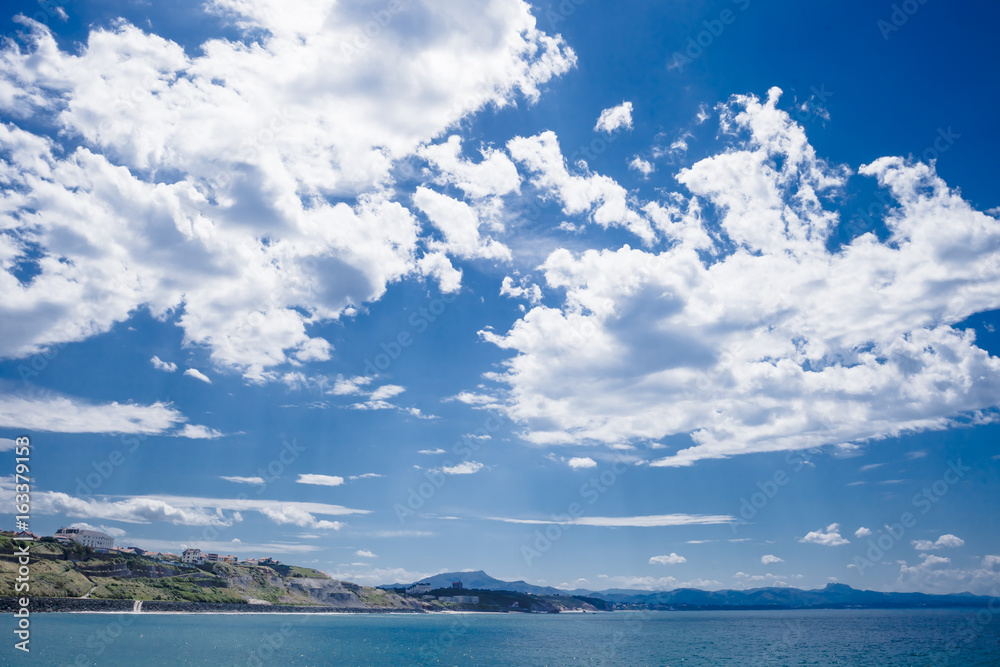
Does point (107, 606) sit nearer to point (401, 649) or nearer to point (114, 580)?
point (114, 580)

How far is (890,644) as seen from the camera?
115250mm

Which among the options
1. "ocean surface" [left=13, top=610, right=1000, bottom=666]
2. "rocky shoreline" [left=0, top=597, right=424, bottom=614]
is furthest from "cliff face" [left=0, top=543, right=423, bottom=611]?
"ocean surface" [left=13, top=610, right=1000, bottom=666]

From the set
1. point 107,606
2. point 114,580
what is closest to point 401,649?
point 107,606

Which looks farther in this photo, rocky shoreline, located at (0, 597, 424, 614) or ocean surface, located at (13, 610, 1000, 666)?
rocky shoreline, located at (0, 597, 424, 614)

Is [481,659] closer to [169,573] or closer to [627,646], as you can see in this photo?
[627,646]

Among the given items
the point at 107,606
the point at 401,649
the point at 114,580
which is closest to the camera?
the point at 401,649

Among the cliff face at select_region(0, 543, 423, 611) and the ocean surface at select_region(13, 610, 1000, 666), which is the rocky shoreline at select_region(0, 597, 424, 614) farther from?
the ocean surface at select_region(13, 610, 1000, 666)

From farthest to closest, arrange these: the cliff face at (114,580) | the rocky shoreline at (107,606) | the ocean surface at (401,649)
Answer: the cliff face at (114,580)
the rocky shoreline at (107,606)
the ocean surface at (401,649)

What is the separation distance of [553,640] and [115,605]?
4034 inches

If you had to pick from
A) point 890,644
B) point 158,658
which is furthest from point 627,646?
point 158,658

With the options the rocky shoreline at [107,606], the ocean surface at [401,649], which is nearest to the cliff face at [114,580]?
the rocky shoreline at [107,606]

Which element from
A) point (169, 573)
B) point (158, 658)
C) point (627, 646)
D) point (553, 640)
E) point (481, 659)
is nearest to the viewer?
point (158, 658)

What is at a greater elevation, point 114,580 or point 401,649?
point 114,580

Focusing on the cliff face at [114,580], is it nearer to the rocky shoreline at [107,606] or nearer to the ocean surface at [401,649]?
the rocky shoreline at [107,606]
